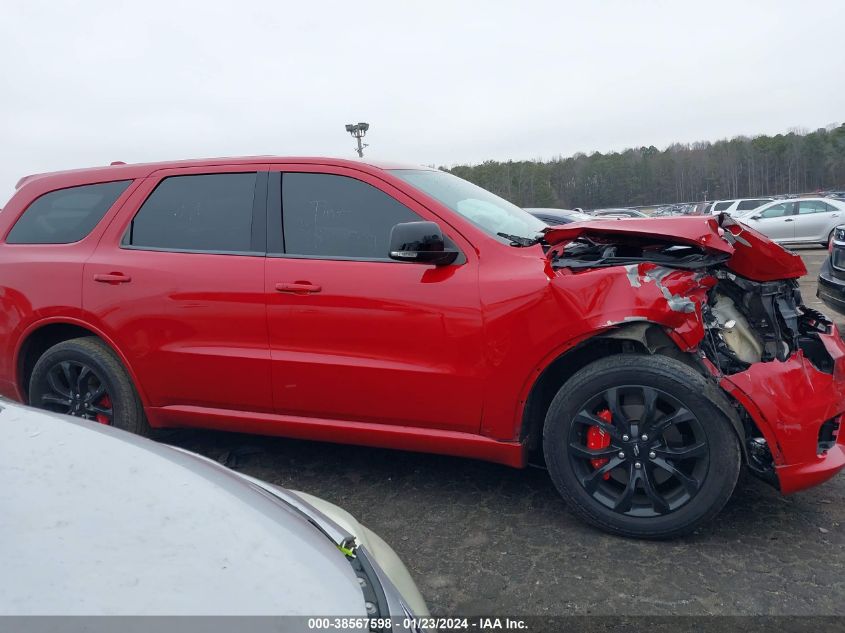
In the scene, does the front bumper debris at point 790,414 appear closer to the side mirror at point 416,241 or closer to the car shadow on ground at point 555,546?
the car shadow on ground at point 555,546

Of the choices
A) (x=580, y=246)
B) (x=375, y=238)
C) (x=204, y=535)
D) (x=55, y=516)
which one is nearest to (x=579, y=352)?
(x=580, y=246)

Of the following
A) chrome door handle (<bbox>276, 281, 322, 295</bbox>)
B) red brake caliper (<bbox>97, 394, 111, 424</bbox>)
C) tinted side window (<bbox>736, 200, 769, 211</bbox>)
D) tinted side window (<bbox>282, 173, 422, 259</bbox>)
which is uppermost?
tinted side window (<bbox>736, 200, 769, 211</bbox>)

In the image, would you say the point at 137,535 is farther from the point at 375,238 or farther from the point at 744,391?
the point at 744,391

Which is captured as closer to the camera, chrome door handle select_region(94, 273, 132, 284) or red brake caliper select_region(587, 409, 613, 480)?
red brake caliper select_region(587, 409, 613, 480)

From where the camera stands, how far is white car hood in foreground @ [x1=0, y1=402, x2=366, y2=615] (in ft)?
3.88

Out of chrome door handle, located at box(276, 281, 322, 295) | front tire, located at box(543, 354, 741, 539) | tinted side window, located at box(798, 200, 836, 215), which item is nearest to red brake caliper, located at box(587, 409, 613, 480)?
front tire, located at box(543, 354, 741, 539)

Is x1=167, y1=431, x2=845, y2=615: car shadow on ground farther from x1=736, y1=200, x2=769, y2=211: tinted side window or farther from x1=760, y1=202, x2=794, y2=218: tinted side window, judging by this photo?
x1=736, y1=200, x2=769, y2=211: tinted side window

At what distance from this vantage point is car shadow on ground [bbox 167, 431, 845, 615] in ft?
7.64

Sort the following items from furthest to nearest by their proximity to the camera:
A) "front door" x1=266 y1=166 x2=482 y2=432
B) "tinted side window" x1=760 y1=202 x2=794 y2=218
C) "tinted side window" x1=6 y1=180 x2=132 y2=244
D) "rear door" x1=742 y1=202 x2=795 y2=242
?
"tinted side window" x1=760 y1=202 x2=794 y2=218, "rear door" x1=742 y1=202 x2=795 y2=242, "tinted side window" x1=6 y1=180 x2=132 y2=244, "front door" x1=266 y1=166 x2=482 y2=432

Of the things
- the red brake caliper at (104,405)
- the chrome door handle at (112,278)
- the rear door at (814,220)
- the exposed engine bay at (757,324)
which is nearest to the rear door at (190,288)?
the chrome door handle at (112,278)

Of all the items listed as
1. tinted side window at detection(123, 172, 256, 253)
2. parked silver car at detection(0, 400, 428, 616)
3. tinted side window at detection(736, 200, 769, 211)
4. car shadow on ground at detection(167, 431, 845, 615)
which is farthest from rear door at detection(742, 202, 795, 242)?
parked silver car at detection(0, 400, 428, 616)

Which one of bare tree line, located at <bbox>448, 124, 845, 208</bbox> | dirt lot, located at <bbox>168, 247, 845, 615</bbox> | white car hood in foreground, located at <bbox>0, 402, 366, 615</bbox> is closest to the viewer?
white car hood in foreground, located at <bbox>0, 402, 366, 615</bbox>

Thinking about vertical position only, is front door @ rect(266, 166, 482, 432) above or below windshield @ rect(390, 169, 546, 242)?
below

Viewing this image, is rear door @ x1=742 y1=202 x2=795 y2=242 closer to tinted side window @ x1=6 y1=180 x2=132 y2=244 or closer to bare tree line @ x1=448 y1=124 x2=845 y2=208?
tinted side window @ x1=6 y1=180 x2=132 y2=244
